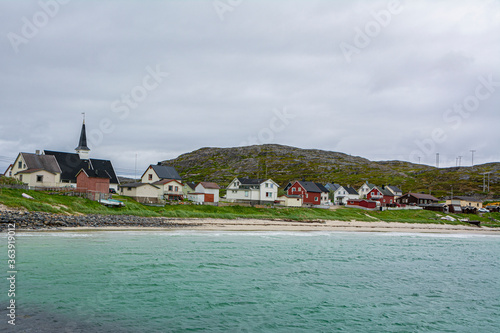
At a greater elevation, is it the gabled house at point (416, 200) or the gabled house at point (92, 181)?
the gabled house at point (92, 181)

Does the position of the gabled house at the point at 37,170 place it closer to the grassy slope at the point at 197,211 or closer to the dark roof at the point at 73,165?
the dark roof at the point at 73,165

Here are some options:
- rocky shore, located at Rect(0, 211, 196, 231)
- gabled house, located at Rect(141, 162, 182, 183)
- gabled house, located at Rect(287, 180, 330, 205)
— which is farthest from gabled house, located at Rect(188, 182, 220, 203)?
rocky shore, located at Rect(0, 211, 196, 231)

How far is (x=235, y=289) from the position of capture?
1781cm

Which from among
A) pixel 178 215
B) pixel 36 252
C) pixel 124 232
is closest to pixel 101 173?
pixel 178 215

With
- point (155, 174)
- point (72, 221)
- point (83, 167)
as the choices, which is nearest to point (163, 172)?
point (155, 174)

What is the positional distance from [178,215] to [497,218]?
72856 mm

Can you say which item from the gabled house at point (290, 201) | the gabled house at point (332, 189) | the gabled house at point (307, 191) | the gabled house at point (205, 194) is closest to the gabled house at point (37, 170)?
the gabled house at point (205, 194)

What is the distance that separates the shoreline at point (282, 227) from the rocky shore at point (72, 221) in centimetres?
61

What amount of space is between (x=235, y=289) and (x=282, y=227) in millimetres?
33020

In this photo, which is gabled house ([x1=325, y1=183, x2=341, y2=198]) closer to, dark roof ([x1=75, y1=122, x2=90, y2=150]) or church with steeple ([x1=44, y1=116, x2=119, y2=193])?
church with steeple ([x1=44, y1=116, x2=119, y2=193])

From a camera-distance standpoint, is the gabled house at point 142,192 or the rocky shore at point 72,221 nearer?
the rocky shore at point 72,221

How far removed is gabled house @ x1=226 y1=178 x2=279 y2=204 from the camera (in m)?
79.4

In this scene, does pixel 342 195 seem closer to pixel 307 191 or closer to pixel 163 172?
pixel 307 191

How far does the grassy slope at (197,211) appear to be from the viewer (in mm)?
39344
